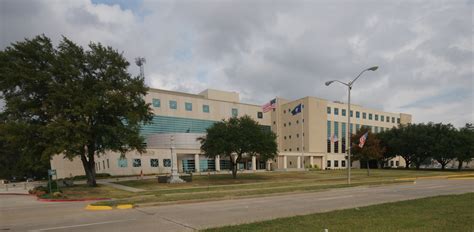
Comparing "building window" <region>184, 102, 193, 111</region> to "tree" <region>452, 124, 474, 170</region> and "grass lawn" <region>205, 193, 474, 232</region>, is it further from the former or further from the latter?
"grass lawn" <region>205, 193, 474, 232</region>

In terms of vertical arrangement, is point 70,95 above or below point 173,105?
below

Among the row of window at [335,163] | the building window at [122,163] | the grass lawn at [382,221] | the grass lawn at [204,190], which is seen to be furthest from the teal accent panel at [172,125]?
the grass lawn at [382,221]

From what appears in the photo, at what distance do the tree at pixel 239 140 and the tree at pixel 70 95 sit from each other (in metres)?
9.18

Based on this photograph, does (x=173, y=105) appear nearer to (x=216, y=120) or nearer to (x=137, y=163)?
(x=216, y=120)

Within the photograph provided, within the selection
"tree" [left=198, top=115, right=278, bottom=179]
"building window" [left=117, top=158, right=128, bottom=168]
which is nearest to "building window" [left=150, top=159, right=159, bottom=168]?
"building window" [left=117, top=158, right=128, bottom=168]

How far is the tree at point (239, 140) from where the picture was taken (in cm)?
3694

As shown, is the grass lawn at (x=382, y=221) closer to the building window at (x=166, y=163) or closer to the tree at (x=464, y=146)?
the building window at (x=166, y=163)

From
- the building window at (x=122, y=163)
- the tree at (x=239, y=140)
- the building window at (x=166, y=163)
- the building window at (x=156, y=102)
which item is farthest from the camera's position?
the building window at (x=156, y=102)

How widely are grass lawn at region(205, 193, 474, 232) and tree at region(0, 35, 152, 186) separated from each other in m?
23.0

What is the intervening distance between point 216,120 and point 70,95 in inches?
2029

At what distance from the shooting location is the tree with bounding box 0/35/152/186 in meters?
26.5

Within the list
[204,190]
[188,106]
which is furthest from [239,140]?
[188,106]

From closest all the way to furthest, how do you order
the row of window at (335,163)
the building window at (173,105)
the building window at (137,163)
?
the building window at (137,163)
the building window at (173,105)
the row of window at (335,163)

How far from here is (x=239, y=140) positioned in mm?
36969
